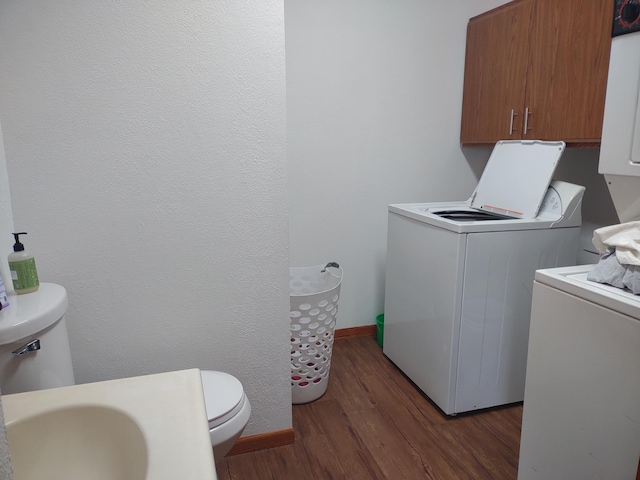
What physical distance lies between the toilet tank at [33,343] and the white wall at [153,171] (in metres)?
0.25

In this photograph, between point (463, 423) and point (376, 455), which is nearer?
point (376, 455)

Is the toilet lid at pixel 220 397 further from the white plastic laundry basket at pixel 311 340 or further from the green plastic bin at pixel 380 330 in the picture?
the green plastic bin at pixel 380 330

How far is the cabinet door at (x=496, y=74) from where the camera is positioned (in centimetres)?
234

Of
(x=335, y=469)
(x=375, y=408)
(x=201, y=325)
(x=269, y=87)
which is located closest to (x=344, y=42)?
(x=269, y=87)

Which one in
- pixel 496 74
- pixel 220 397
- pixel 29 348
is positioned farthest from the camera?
pixel 496 74

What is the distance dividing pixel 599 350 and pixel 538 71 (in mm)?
1535

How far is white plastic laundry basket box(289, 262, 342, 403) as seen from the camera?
7.12 feet

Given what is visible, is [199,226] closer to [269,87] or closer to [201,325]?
[201,325]

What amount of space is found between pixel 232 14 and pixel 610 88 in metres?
1.22

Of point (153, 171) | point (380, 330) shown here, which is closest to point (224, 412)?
point (153, 171)

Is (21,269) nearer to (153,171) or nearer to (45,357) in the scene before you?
(45,357)

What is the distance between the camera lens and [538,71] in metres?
2.23

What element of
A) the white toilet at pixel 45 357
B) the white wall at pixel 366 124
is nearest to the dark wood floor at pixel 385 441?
Result: the white toilet at pixel 45 357

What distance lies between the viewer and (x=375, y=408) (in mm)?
2244
